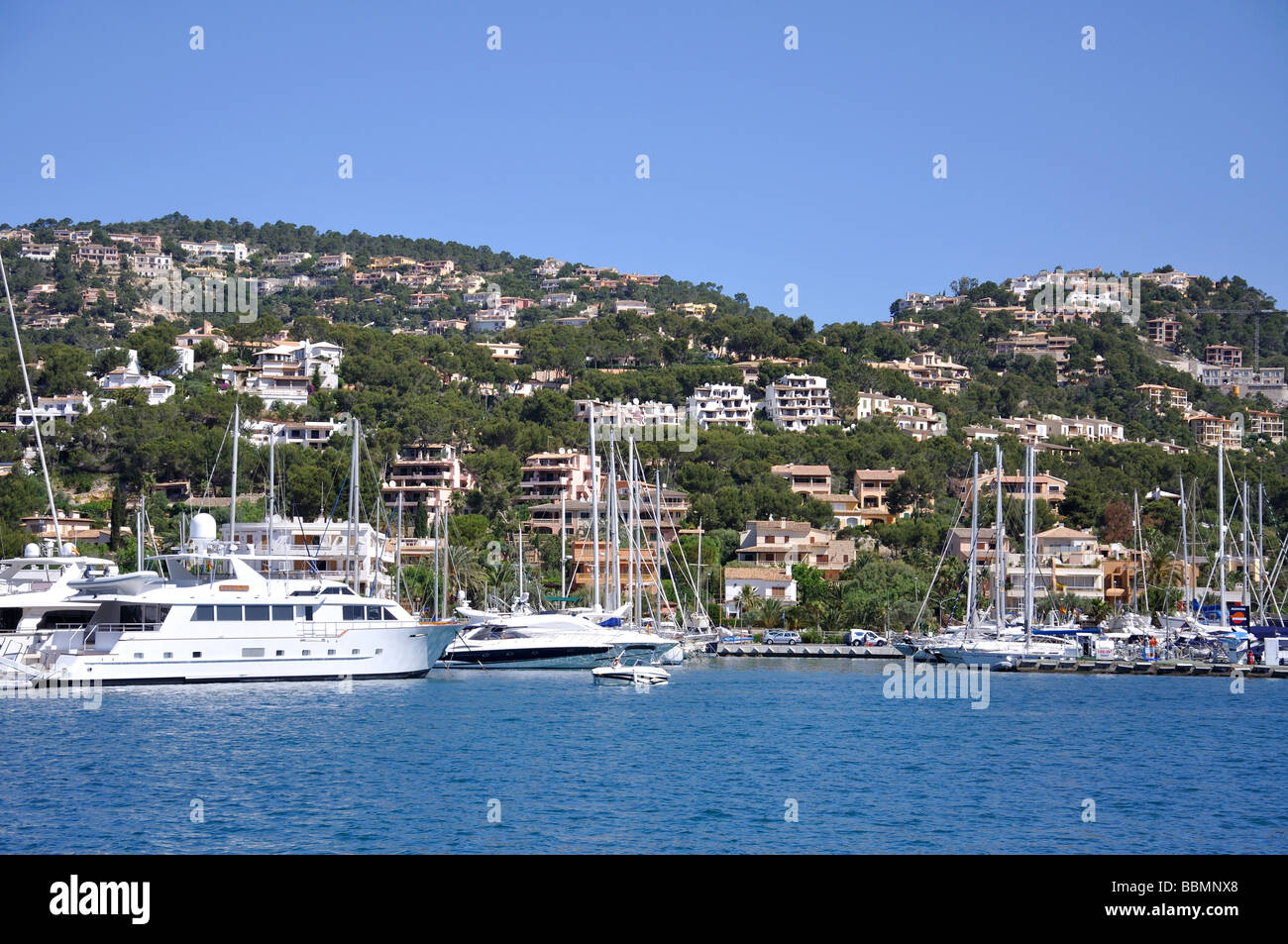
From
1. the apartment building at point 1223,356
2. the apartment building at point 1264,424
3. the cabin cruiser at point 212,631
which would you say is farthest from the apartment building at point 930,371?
the cabin cruiser at point 212,631

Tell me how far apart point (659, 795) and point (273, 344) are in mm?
94027

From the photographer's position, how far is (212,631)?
3466 cm

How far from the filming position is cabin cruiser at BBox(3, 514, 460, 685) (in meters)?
33.8

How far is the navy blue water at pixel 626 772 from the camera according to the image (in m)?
17.2

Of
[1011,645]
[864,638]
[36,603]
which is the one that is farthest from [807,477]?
[36,603]

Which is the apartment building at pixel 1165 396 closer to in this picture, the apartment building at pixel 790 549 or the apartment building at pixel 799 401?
the apartment building at pixel 799 401

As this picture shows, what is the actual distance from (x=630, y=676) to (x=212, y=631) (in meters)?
11.6

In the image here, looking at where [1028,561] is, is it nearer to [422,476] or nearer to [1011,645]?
[1011,645]

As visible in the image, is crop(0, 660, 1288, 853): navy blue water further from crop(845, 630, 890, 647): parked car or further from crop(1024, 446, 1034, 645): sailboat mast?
crop(845, 630, 890, 647): parked car

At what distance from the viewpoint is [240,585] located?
3491 centimetres

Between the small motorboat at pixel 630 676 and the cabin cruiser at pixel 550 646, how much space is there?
391 centimetres

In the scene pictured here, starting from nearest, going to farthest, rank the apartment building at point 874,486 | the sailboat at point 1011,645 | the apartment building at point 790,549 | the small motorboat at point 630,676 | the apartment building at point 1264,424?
the small motorboat at point 630,676 < the sailboat at point 1011,645 < the apartment building at point 790,549 < the apartment building at point 874,486 < the apartment building at point 1264,424
